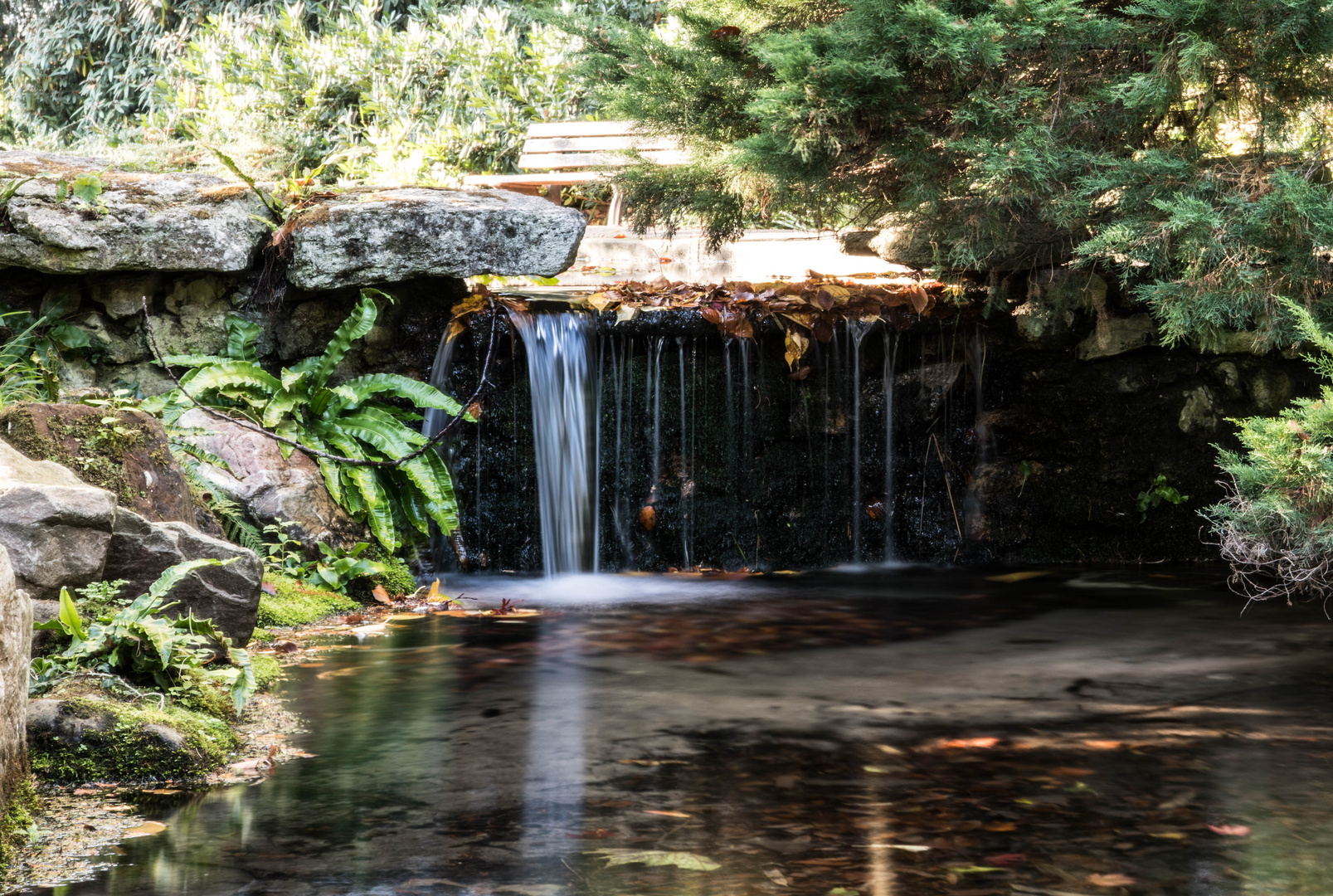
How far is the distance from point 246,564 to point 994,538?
18.8ft

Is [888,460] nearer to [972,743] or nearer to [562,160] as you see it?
[562,160]

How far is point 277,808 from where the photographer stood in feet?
9.84

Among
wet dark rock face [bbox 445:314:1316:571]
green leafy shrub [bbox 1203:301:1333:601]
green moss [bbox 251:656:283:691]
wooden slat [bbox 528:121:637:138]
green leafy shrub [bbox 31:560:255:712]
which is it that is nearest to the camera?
green leafy shrub [bbox 31:560:255:712]

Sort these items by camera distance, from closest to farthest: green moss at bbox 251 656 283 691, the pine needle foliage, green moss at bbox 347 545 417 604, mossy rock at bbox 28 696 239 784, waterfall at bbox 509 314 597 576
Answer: mossy rock at bbox 28 696 239 784 → green moss at bbox 251 656 283 691 → the pine needle foliage → green moss at bbox 347 545 417 604 → waterfall at bbox 509 314 597 576

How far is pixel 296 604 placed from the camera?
575 centimetres

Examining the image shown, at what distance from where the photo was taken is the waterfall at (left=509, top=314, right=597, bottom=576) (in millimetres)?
7961

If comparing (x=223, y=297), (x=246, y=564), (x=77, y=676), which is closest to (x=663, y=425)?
(x=223, y=297)

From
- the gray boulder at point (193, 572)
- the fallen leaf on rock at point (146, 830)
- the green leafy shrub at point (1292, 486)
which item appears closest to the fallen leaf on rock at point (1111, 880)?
the fallen leaf on rock at point (146, 830)

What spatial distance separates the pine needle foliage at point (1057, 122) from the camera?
18.6 feet

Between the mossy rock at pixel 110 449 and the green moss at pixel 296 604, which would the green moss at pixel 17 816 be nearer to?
the mossy rock at pixel 110 449

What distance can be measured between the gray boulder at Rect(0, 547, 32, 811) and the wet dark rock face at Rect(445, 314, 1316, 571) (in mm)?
5304

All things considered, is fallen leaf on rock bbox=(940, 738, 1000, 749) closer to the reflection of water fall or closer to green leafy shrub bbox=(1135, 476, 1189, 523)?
the reflection of water fall

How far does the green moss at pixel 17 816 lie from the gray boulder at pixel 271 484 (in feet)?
11.7

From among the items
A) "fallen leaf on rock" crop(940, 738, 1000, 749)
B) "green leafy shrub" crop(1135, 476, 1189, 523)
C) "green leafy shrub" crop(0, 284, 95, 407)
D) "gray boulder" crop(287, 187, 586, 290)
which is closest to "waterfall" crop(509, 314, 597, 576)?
"gray boulder" crop(287, 187, 586, 290)
